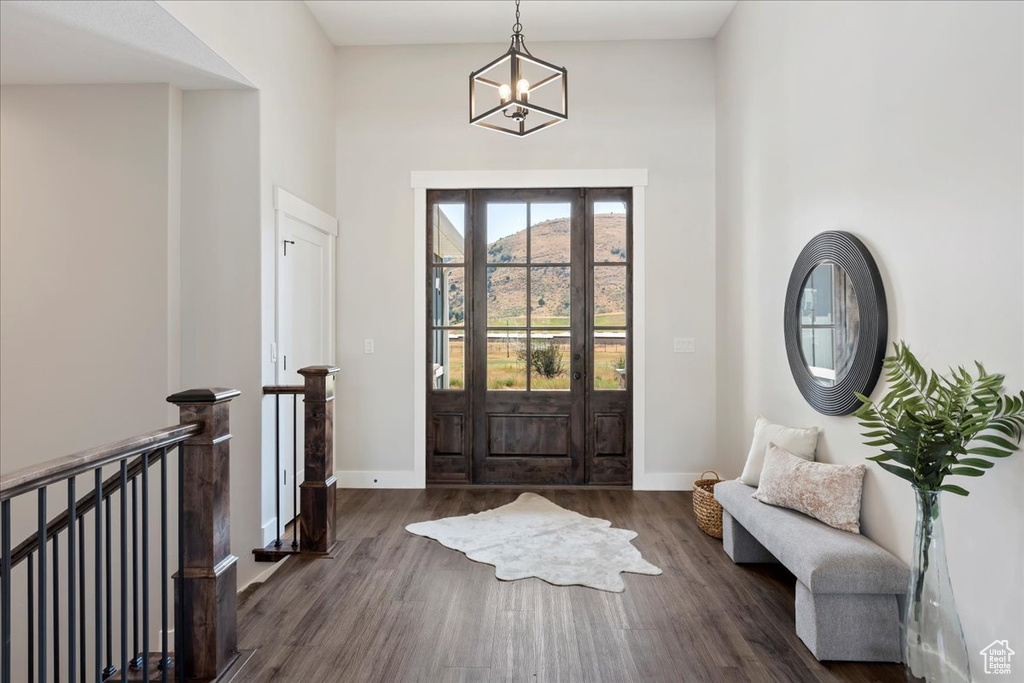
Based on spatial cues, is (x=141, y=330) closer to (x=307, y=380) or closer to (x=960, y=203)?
(x=307, y=380)

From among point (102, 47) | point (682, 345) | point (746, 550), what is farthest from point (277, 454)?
point (682, 345)

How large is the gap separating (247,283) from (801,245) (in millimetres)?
3167

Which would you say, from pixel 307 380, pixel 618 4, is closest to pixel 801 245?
pixel 618 4

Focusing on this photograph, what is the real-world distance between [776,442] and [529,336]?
7.16ft

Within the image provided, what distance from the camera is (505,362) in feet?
15.7

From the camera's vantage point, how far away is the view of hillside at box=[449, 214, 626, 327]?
4.72 m

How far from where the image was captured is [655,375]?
4.65 m

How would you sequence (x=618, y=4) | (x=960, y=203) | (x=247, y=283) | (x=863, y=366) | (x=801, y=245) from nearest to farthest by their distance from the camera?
(x=960, y=203)
(x=863, y=366)
(x=801, y=245)
(x=247, y=283)
(x=618, y=4)

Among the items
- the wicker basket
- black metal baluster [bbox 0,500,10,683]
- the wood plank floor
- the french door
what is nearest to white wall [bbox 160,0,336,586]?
the wood plank floor

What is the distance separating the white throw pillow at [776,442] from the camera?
115 inches

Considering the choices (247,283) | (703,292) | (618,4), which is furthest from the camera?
(703,292)

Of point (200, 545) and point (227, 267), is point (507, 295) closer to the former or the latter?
point (227, 267)

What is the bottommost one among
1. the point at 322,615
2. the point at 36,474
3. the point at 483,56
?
the point at 322,615

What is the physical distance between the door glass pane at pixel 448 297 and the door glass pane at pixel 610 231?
115 centimetres
